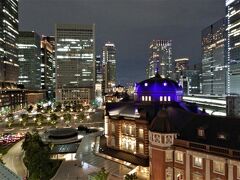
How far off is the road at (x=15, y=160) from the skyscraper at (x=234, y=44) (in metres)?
154

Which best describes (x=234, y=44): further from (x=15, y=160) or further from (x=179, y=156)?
(x=15, y=160)

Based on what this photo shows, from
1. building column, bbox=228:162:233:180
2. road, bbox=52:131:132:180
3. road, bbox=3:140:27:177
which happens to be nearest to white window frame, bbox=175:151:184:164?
building column, bbox=228:162:233:180

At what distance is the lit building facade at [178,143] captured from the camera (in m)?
39.6

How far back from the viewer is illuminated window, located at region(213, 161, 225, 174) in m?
39.2

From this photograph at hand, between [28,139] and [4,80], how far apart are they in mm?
125470

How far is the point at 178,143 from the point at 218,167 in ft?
24.9

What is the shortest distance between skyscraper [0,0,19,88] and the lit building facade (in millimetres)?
133957

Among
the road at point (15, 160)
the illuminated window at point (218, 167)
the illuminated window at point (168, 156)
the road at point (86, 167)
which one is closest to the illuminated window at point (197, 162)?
the illuminated window at point (218, 167)

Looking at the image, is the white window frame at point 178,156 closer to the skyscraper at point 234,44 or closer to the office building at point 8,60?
the office building at point 8,60

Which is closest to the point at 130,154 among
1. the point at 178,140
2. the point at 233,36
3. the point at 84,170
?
the point at 84,170

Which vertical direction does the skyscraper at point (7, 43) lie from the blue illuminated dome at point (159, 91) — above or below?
above

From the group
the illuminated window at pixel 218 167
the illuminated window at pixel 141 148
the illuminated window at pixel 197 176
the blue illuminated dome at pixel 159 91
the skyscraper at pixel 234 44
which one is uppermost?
the skyscraper at pixel 234 44

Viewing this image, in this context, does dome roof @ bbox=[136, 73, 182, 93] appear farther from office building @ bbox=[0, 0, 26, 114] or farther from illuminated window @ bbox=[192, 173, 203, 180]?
office building @ bbox=[0, 0, 26, 114]

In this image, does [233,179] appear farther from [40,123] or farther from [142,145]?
[40,123]
